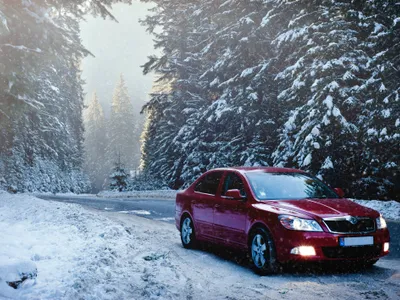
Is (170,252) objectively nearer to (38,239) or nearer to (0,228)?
(38,239)

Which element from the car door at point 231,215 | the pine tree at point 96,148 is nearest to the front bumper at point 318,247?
the car door at point 231,215

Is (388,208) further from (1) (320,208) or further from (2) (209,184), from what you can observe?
(1) (320,208)

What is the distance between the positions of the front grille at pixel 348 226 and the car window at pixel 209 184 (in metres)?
2.70

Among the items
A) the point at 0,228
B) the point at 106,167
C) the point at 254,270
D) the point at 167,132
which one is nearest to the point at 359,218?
the point at 254,270

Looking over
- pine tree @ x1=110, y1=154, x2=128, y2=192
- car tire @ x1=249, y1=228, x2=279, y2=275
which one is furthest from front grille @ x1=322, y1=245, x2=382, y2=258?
pine tree @ x1=110, y1=154, x2=128, y2=192

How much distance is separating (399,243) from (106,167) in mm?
91389

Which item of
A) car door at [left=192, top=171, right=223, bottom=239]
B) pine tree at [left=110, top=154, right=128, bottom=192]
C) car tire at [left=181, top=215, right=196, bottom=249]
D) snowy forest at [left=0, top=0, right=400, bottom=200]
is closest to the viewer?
car door at [left=192, top=171, right=223, bottom=239]

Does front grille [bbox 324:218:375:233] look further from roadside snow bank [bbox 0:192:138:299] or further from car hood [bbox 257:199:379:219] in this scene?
roadside snow bank [bbox 0:192:138:299]

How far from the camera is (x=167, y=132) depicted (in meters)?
41.1

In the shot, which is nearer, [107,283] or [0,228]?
[107,283]

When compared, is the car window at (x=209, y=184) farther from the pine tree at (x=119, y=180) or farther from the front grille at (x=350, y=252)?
the pine tree at (x=119, y=180)

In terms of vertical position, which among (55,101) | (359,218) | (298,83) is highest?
(55,101)

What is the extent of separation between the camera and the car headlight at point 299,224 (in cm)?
705

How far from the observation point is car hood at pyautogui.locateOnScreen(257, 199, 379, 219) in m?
7.19
